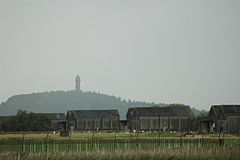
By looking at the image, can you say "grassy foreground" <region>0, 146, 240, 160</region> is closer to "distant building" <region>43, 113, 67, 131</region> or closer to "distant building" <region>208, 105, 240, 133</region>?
"distant building" <region>208, 105, 240, 133</region>

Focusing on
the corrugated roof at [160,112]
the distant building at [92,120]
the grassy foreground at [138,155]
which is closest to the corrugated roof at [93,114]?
the distant building at [92,120]

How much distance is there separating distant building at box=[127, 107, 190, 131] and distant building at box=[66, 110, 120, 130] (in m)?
9.22

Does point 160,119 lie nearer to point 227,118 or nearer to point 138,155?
point 227,118

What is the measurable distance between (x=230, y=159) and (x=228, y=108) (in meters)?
46.5

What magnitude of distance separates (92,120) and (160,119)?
1752 centimetres

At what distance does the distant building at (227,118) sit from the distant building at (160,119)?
17032 mm

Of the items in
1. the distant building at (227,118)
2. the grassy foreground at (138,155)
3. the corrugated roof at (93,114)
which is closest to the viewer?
the grassy foreground at (138,155)

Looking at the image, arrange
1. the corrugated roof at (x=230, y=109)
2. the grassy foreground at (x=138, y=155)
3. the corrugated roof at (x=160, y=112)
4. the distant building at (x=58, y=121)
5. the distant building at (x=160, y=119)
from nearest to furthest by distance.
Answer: the grassy foreground at (x=138, y=155), the corrugated roof at (x=230, y=109), the distant building at (x=160, y=119), the corrugated roof at (x=160, y=112), the distant building at (x=58, y=121)

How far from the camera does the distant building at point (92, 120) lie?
3851 inches

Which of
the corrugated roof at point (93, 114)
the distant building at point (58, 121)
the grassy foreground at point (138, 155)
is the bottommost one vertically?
the grassy foreground at point (138, 155)

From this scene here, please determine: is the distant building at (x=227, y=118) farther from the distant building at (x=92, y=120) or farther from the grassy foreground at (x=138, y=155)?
the grassy foreground at (x=138, y=155)

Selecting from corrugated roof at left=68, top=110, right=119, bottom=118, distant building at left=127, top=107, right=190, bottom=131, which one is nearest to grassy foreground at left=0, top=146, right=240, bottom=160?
distant building at left=127, top=107, right=190, bottom=131

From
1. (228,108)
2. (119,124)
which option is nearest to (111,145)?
(228,108)

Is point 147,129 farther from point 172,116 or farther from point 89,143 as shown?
point 89,143
